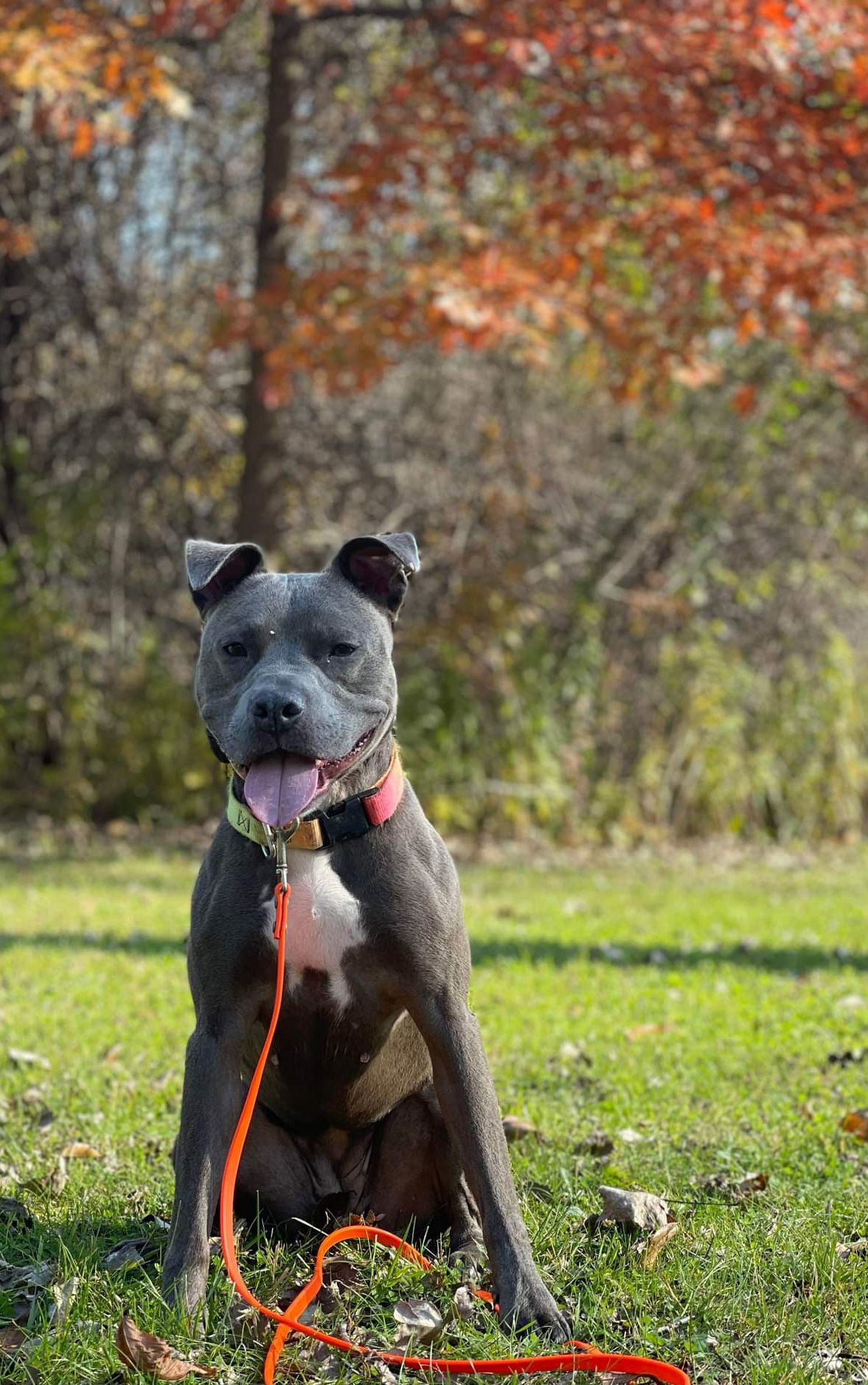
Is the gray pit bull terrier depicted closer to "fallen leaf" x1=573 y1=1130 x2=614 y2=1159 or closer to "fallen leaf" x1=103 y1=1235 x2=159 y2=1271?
"fallen leaf" x1=103 y1=1235 x2=159 y2=1271

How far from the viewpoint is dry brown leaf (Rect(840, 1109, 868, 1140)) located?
427cm

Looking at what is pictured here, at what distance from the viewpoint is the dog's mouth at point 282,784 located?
9.27 feet

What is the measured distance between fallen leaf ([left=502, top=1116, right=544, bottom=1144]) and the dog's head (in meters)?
1.58

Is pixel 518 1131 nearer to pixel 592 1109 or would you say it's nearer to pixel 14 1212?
pixel 592 1109

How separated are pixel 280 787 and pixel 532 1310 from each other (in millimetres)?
1097

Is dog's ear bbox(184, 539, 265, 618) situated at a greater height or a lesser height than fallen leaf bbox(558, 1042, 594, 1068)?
greater

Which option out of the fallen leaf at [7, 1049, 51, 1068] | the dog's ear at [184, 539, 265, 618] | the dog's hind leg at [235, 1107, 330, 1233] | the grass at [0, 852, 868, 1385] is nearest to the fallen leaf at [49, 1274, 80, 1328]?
the grass at [0, 852, 868, 1385]

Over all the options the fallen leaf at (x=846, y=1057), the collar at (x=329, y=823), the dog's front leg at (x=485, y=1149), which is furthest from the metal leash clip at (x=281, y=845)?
the fallen leaf at (x=846, y=1057)

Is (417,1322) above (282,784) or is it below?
below

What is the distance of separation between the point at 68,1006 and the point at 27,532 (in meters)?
7.26

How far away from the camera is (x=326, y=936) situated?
301 cm

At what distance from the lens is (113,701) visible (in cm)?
1195

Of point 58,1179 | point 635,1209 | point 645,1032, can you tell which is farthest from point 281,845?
point 645,1032

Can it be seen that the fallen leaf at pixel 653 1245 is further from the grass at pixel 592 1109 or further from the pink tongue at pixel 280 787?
the pink tongue at pixel 280 787
